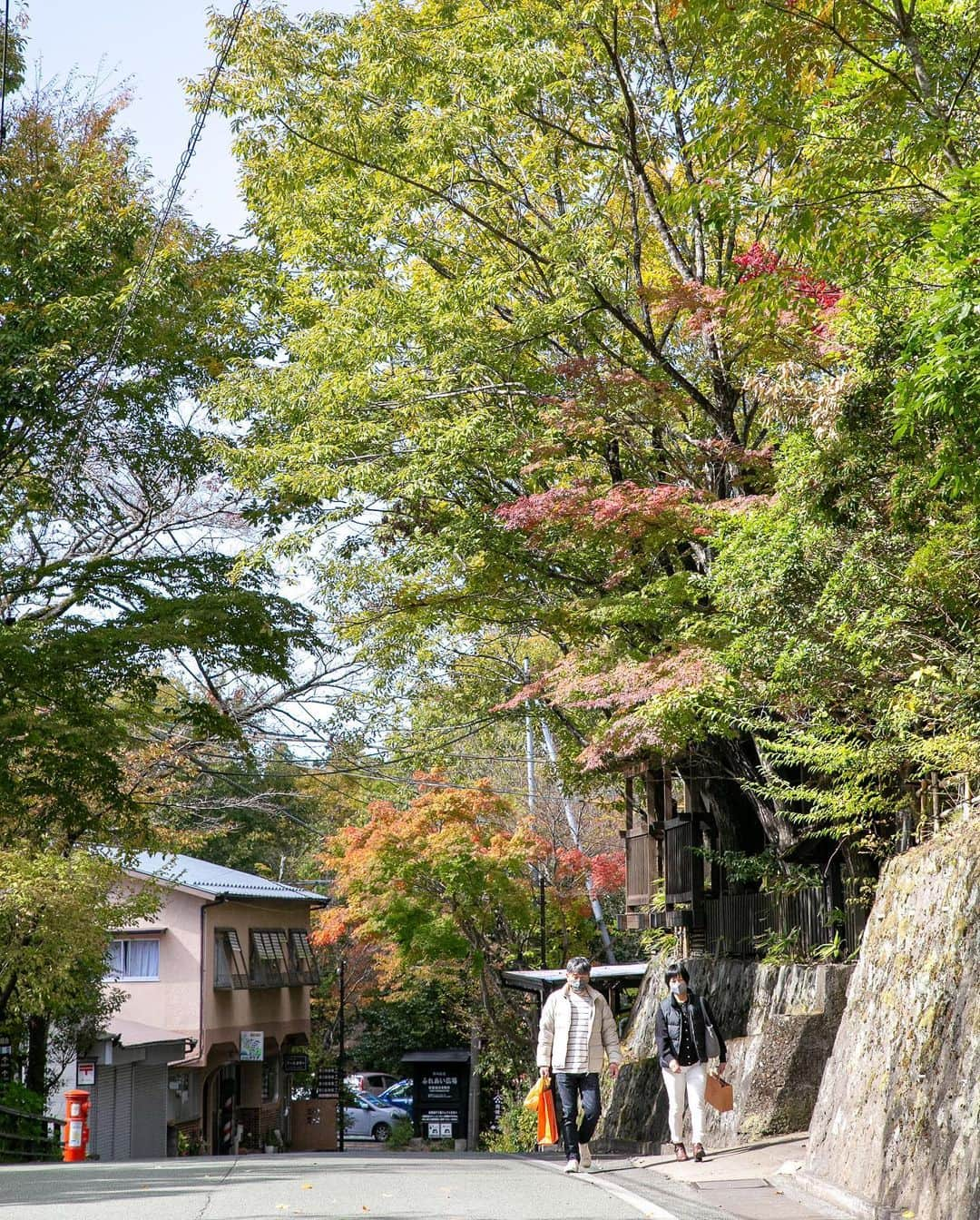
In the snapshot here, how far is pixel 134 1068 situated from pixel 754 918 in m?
20.6

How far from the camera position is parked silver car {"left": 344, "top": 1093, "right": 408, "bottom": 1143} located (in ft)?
151

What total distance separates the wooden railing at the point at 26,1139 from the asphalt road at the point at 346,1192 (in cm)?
723

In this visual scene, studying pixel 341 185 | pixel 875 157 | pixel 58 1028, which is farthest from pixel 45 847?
pixel 875 157

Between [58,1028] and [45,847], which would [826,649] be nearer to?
[45,847]

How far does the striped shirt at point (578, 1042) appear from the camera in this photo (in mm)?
10977

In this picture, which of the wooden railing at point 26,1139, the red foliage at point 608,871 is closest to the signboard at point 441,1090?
the red foliage at point 608,871

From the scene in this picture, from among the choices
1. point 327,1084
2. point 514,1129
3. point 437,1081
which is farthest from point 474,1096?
point 327,1084

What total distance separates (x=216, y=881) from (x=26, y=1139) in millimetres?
17926

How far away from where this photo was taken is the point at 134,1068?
110 feet

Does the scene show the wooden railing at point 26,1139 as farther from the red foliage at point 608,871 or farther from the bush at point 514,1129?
the red foliage at point 608,871

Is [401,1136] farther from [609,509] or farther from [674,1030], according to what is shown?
[674,1030]

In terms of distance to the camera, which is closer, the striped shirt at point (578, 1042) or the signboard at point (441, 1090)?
the striped shirt at point (578, 1042)

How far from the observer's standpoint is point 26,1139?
20.6 meters

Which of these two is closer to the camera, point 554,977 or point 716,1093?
point 716,1093
